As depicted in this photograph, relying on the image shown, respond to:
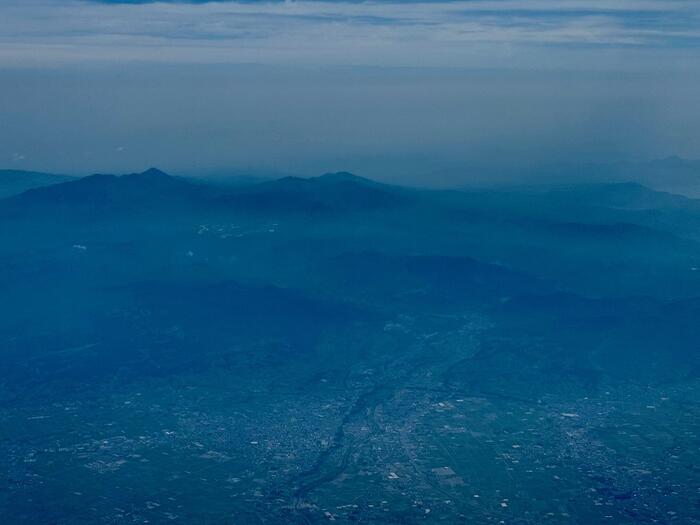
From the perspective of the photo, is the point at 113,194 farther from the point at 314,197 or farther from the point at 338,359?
the point at 338,359

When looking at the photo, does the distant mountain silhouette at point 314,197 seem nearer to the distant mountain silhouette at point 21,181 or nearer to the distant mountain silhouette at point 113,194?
the distant mountain silhouette at point 113,194

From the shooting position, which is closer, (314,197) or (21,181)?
(314,197)

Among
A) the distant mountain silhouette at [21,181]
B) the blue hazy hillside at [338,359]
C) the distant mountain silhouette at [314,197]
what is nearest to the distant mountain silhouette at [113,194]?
the blue hazy hillside at [338,359]

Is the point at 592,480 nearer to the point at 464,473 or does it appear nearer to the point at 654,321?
the point at 464,473

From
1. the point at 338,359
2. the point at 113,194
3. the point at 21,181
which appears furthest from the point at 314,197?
the point at 21,181

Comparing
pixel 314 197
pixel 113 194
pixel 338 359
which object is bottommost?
pixel 338 359

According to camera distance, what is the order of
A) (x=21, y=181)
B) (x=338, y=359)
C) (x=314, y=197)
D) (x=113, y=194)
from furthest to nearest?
(x=21, y=181) < (x=314, y=197) < (x=113, y=194) < (x=338, y=359)

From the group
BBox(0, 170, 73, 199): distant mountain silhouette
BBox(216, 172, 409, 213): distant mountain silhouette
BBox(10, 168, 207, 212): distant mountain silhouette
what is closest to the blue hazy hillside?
BBox(10, 168, 207, 212): distant mountain silhouette

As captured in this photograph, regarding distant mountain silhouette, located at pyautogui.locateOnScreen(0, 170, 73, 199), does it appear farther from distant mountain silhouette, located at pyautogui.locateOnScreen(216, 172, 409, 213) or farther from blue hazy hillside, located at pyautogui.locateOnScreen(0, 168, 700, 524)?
distant mountain silhouette, located at pyautogui.locateOnScreen(216, 172, 409, 213)
